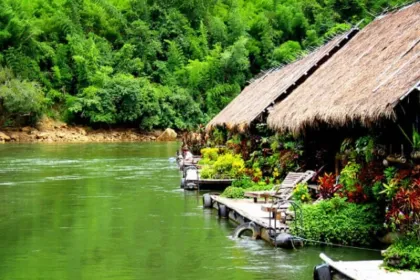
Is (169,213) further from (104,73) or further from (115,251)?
(104,73)

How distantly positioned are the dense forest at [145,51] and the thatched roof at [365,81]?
42570mm

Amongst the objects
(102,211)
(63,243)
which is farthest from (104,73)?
(63,243)

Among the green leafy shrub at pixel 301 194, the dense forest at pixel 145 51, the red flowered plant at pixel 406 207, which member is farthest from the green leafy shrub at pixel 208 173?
the dense forest at pixel 145 51

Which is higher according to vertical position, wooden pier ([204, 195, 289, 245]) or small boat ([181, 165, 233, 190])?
small boat ([181, 165, 233, 190])

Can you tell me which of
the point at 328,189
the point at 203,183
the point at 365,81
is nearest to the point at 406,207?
the point at 328,189

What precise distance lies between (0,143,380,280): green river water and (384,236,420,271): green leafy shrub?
1.52 m

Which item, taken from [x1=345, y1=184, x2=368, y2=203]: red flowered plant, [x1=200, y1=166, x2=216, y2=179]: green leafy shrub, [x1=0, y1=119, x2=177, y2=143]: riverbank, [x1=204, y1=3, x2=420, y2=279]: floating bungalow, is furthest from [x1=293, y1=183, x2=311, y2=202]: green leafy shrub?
[x1=0, y1=119, x2=177, y2=143]: riverbank

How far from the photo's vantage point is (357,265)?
409 inches

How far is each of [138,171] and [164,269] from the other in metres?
20.0

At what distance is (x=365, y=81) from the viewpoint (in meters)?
14.7

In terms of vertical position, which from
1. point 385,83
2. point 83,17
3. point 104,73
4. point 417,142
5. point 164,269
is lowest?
point 164,269

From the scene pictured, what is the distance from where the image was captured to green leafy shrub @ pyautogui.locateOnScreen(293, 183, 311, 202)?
15.8 m

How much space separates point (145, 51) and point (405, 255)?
226ft

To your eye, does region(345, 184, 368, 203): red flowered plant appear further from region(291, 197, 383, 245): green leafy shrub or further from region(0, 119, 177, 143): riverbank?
region(0, 119, 177, 143): riverbank
